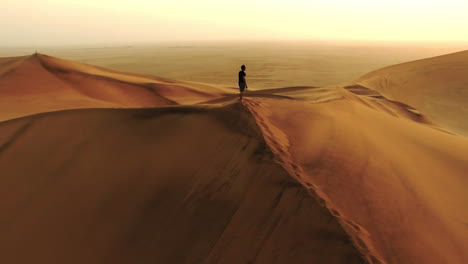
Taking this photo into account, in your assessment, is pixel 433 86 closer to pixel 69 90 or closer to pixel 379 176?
pixel 379 176

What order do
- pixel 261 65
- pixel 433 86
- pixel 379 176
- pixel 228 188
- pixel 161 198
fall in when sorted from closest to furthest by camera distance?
pixel 228 188
pixel 161 198
pixel 379 176
pixel 433 86
pixel 261 65

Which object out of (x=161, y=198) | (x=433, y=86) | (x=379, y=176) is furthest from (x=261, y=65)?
(x=161, y=198)

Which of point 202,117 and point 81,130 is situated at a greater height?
point 202,117

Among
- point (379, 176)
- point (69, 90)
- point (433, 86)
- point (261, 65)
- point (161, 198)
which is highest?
point (379, 176)

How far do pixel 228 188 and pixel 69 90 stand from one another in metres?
11.8

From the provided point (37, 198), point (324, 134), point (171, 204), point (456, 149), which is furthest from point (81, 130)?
point (456, 149)

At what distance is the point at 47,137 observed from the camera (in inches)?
216

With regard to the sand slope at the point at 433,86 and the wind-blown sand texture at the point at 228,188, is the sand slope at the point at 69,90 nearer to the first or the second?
the wind-blown sand texture at the point at 228,188

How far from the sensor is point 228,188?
3432 mm

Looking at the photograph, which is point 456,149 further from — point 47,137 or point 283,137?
point 47,137

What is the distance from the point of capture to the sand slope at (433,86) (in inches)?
649

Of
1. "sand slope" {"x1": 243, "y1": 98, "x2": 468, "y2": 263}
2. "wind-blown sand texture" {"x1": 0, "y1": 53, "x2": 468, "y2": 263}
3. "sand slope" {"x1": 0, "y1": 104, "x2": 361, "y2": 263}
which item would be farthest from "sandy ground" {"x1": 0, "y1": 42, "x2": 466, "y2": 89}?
"sand slope" {"x1": 0, "y1": 104, "x2": 361, "y2": 263}

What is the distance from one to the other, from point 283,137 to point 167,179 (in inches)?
64.9

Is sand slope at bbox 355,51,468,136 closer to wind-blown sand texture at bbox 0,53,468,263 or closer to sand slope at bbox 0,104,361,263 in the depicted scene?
wind-blown sand texture at bbox 0,53,468,263
